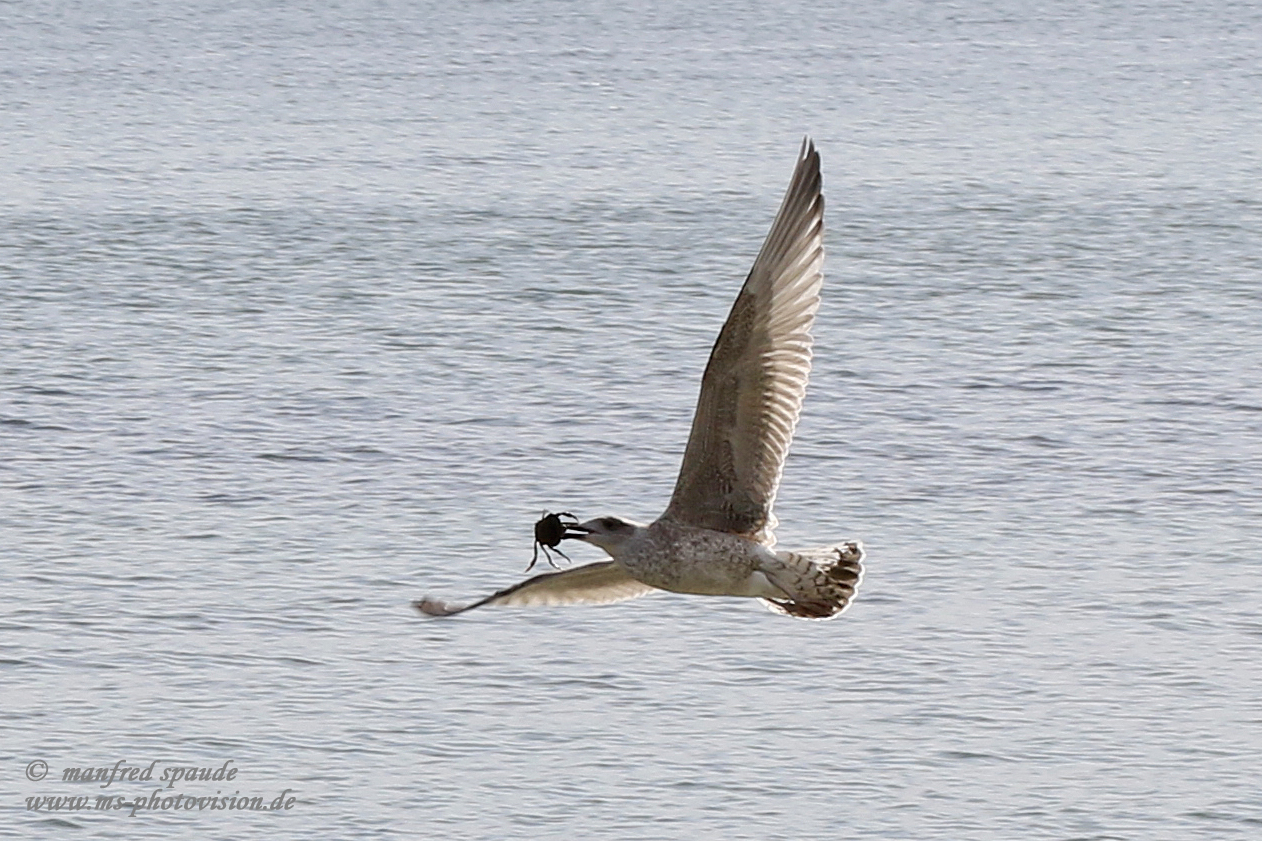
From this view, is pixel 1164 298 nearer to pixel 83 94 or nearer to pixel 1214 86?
pixel 1214 86

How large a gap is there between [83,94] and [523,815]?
15060 millimetres

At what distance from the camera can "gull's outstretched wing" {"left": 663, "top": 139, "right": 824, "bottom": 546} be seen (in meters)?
7.36

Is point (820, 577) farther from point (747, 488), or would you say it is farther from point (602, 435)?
point (602, 435)

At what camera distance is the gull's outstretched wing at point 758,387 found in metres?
7.36

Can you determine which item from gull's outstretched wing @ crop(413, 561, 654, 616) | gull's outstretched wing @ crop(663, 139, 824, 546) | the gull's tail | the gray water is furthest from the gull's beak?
the gray water

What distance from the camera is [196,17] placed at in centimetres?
2752

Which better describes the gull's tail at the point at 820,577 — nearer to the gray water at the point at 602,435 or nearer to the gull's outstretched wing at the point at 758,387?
the gull's outstretched wing at the point at 758,387

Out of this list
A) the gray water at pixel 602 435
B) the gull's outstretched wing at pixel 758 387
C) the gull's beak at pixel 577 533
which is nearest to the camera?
the gull's beak at pixel 577 533

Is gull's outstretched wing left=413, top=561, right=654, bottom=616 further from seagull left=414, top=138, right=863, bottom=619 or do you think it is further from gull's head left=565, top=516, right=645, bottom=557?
gull's head left=565, top=516, right=645, bottom=557

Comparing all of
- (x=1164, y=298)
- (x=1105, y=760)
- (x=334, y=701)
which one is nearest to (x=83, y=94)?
(x=1164, y=298)

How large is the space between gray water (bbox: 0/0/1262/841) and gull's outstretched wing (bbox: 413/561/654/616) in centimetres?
164

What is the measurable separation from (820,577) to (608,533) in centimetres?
63

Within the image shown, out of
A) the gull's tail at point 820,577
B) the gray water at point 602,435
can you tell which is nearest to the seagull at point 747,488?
the gull's tail at point 820,577

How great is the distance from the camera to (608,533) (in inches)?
289
